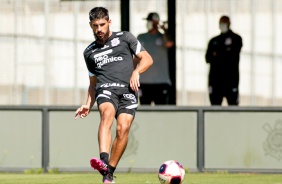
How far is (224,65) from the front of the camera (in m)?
18.4

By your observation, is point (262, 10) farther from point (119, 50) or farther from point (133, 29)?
point (119, 50)

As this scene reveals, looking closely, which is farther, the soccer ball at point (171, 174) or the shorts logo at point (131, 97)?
the shorts logo at point (131, 97)

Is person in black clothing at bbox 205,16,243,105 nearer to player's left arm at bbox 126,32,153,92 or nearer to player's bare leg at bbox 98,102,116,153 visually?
player's left arm at bbox 126,32,153,92

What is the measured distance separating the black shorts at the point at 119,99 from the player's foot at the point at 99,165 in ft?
2.37

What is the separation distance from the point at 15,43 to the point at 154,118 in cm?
1093

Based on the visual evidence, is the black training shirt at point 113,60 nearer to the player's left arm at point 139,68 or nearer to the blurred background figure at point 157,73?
the player's left arm at point 139,68

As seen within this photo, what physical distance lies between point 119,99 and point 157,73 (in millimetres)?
5907

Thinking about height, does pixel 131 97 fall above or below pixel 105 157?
above

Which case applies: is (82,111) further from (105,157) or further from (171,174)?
(171,174)

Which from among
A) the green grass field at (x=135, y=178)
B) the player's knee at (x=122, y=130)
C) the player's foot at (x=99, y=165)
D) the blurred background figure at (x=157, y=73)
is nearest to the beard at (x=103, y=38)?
the player's knee at (x=122, y=130)

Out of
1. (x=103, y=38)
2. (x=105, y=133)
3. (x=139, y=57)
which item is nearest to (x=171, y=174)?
(x=105, y=133)

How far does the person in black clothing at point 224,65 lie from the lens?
18266mm

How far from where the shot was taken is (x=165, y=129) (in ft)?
55.3

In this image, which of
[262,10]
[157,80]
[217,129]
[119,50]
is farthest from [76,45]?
[119,50]
